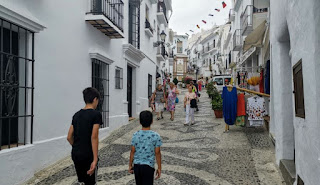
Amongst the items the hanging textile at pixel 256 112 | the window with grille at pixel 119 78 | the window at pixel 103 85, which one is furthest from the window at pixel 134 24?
the hanging textile at pixel 256 112

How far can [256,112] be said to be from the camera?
758 centimetres

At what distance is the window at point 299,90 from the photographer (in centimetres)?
311

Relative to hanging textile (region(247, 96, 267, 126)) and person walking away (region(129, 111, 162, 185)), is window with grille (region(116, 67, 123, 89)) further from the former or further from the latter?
person walking away (region(129, 111, 162, 185))

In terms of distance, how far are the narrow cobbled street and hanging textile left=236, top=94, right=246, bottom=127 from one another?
341mm

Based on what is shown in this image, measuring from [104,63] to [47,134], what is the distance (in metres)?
3.51

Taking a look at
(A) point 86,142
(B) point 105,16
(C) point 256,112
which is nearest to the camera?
(A) point 86,142

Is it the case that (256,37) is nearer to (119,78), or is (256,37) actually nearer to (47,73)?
(119,78)

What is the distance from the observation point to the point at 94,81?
300 inches

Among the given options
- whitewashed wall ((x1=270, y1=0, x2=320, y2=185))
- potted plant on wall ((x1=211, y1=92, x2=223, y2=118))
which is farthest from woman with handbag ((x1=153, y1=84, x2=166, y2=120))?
whitewashed wall ((x1=270, y1=0, x2=320, y2=185))

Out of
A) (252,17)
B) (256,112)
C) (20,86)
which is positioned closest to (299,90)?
(20,86)

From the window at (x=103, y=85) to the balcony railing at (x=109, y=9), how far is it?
4.36ft

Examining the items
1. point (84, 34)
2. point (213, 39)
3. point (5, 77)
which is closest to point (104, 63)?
point (84, 34)

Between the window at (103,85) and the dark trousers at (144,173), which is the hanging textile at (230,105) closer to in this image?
the window at (103,85)

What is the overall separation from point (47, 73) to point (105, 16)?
8.71 feet
